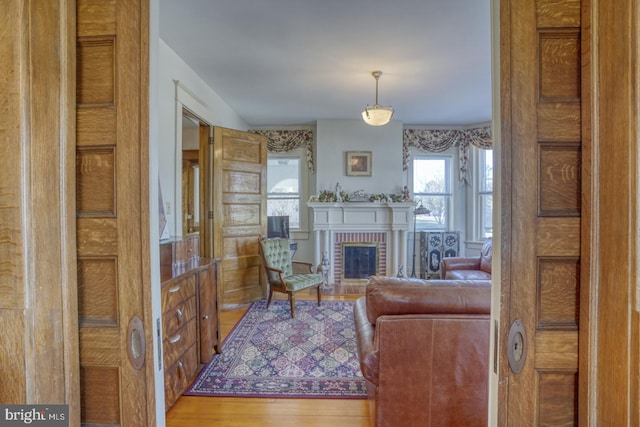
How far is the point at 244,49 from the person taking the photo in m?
2.90

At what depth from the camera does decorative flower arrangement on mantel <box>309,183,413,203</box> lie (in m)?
5.26

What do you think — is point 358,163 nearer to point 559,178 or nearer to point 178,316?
point 178,316

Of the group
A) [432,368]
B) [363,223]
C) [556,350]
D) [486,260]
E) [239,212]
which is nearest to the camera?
[556,350]

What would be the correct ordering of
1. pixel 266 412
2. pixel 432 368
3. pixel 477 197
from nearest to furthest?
pixel 432 368 → pixel 266 412 → pixel 477 197

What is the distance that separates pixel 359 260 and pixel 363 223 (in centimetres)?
65

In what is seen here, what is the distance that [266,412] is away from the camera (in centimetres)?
198

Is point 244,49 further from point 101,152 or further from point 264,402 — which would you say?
point 264,402

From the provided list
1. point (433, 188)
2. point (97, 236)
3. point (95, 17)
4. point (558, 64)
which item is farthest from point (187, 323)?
point (433, 188)

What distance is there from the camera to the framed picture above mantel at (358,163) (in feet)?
17.9

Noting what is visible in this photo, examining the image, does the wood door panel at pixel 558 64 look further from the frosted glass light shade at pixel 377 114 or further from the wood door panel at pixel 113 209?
the frosted glass light shade at pixel 377 114

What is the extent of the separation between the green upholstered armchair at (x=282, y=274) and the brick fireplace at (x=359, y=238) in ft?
3.47

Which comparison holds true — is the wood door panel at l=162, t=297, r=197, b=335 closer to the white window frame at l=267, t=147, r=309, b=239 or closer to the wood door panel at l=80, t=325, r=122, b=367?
the wood door panel at l=80, t=325, r=122, b=367

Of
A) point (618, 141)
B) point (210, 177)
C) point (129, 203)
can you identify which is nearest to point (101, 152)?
point (129, 203)

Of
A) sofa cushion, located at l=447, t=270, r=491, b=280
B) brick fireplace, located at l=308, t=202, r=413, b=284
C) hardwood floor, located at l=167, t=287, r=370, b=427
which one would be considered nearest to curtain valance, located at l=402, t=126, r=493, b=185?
brick fireplace, located at l=308, t=202, r=413, b=284
